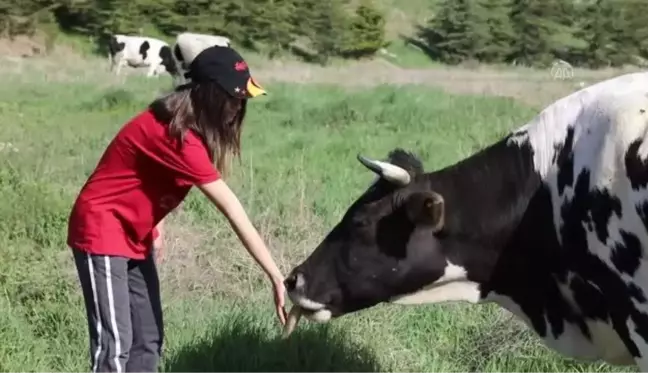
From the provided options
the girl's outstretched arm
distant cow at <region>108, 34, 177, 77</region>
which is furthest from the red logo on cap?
distant cow at <region>108, 34, 177, 77</region>

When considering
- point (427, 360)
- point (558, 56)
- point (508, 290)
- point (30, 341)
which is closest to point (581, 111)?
point (508, 290)

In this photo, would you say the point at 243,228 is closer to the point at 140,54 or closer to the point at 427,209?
the point at 427,209

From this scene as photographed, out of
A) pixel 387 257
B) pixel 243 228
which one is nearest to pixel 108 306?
pixel 243 228

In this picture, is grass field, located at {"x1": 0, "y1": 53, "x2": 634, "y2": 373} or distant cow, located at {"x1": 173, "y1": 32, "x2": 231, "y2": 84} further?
grass field, located at {"x1": 0, "y1": 53, "x2": 634, "y2": 373}

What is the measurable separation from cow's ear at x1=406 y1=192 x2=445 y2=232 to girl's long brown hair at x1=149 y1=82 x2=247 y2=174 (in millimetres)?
832

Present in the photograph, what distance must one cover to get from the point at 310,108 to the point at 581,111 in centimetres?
1149

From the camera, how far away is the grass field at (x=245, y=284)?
5160mm

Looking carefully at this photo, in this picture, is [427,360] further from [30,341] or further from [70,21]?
[70,21]

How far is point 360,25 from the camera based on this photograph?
43906mm

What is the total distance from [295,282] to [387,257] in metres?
0.41

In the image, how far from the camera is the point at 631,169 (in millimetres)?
3521

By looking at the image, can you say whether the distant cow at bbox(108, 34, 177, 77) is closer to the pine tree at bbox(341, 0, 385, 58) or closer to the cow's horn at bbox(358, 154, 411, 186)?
the pine tree at bbox(341, 0, 385, 58)

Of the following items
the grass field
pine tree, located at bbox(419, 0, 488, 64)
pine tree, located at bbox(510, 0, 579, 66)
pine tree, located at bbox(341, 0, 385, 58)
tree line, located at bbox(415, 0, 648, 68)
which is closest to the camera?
the grass field

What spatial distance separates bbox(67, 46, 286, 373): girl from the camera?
412 cm
